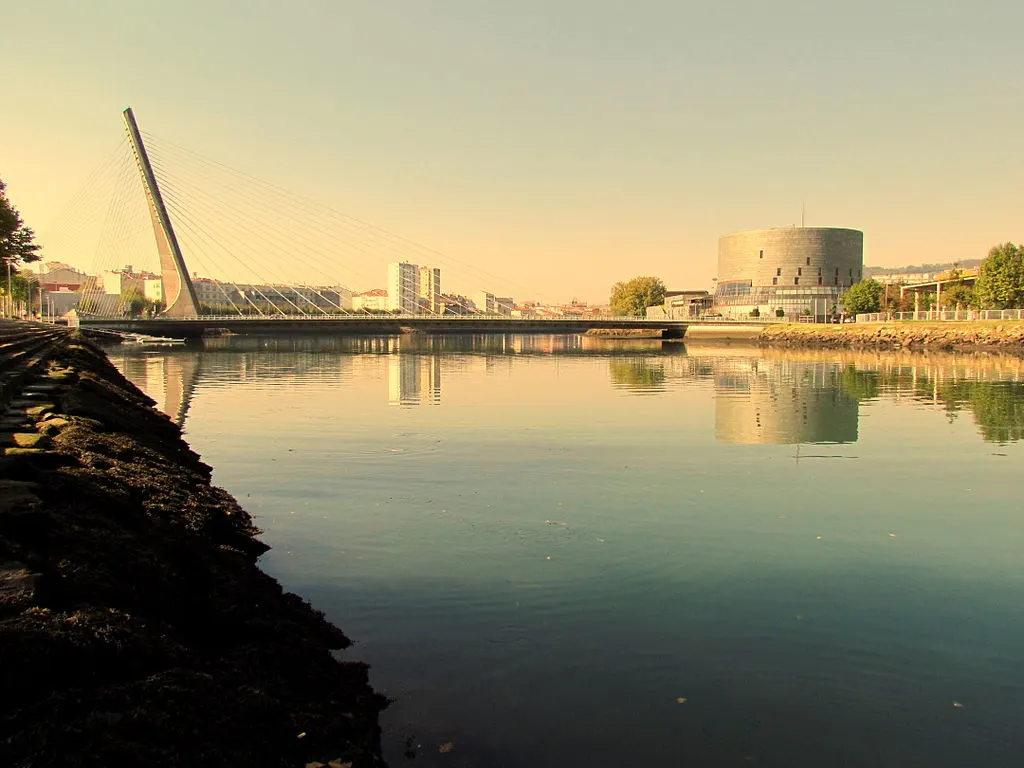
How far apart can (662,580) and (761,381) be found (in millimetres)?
36590

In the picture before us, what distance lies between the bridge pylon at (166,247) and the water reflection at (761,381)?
17801mm

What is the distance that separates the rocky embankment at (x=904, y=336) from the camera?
2931 inches

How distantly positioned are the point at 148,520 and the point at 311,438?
44.9ft

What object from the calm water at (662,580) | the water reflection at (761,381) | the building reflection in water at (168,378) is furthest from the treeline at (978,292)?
the building reflection in water at (168,378)

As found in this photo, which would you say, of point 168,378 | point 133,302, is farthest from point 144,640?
point 133,302

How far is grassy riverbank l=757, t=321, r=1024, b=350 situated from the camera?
7450 cm

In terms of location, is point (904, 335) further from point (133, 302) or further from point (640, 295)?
point (133, 302)

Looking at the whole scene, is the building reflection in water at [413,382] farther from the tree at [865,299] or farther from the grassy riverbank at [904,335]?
the tree at [865,299]

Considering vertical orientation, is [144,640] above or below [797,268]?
below

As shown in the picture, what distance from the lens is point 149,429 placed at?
1767 cm

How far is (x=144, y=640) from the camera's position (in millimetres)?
4941

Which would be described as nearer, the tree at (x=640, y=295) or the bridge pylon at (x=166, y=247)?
the bridge pylon at (x=166, y=247)

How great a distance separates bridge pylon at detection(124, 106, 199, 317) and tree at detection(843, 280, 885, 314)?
92.4 metres

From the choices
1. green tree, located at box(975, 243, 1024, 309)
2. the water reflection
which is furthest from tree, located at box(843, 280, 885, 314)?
the water reflection
